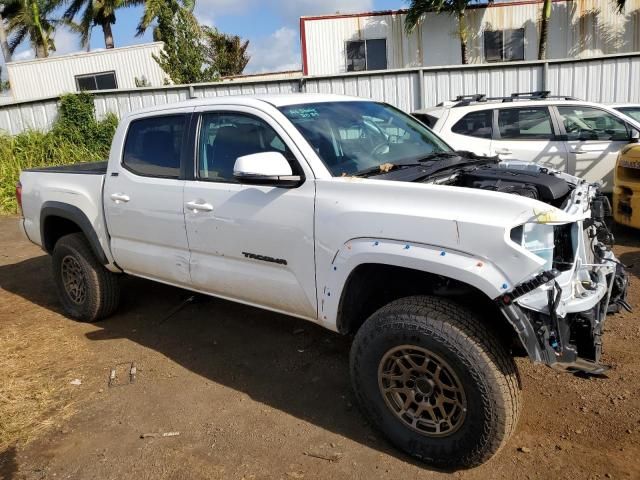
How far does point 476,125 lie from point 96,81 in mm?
15682

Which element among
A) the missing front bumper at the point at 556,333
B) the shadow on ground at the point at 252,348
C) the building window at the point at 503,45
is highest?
the building window at the point at 503,45

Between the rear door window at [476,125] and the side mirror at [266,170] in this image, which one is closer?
the side mirror at [266,170]

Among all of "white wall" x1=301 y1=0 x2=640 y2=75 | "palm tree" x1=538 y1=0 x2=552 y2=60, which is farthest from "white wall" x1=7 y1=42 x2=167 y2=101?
"palm tree" x1=538 y1=0 x2=552 y2=60

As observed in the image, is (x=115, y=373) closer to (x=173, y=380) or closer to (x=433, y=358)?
(x=173, y=380)

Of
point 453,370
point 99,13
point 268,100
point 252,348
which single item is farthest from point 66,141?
point 99,13

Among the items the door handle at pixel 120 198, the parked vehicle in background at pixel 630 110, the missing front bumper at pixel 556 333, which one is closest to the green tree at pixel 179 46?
the parked vehicle in background at pixel 630 110

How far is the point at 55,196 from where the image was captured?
16.2 feet

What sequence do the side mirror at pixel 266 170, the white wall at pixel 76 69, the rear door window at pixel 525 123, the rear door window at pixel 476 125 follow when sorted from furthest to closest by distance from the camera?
the white wall at pixel 76 69 < the rear door window at pixel 476 125 < the rear door window at pixel 525 123 < the side mirror at pixel 266 170

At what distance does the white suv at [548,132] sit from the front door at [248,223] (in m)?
4.40

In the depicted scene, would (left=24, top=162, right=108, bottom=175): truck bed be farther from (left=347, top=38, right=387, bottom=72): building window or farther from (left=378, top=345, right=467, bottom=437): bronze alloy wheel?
(left=347, top=38, right=387, bottom=72): building window

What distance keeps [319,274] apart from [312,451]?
0.95 metres

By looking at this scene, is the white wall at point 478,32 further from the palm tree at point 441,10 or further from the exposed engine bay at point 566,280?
the exposed engine bay at point 566,280

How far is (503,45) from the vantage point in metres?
17.6

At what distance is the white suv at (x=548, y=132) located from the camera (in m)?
7.41
